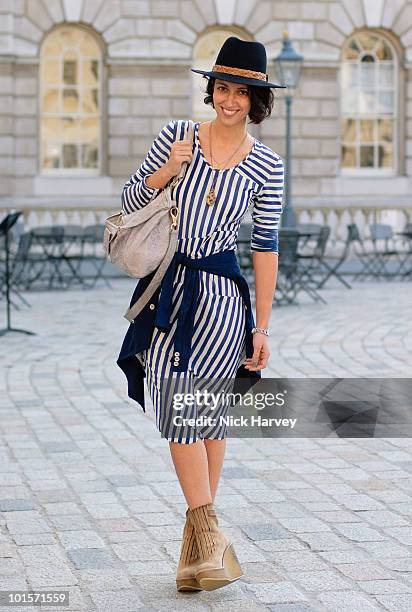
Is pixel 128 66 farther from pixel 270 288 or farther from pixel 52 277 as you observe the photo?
pixel 270 288

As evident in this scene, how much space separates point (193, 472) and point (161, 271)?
2.17 feet

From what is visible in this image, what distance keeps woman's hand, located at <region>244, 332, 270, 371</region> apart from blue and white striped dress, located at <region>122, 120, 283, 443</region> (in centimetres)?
7

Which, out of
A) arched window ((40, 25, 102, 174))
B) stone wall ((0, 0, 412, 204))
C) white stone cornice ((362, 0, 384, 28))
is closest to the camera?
stone wall ((0, 0, 412, 204))

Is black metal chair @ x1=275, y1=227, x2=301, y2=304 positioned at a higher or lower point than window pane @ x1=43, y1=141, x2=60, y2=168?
lower

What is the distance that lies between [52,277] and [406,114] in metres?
9.78

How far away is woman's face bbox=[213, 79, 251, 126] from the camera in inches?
182

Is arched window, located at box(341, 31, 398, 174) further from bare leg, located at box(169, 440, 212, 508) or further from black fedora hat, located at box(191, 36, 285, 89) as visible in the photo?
bare leg, located at box(169, 440, 212, 508)

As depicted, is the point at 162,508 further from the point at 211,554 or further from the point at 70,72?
the point at 70,72

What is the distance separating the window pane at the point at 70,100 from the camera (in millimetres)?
24422

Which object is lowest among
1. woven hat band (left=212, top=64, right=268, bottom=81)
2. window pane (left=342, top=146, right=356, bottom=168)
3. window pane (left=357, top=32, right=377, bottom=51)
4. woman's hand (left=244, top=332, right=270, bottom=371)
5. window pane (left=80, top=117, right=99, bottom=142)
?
woman's hand (left=244, top=332, right=270, bottom=371)

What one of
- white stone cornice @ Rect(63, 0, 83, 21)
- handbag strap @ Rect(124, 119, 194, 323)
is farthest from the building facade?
handbag strap @ Rect(124, 119, 194, 323)

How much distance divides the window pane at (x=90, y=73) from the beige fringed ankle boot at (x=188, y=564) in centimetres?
2028

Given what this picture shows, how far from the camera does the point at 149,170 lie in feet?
15.3

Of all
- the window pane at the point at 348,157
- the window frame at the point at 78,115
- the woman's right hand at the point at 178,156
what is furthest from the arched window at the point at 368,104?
the woman's right hand at the point at 178,156
